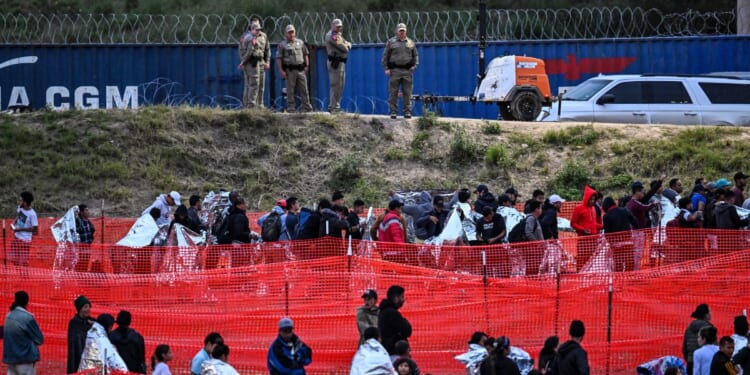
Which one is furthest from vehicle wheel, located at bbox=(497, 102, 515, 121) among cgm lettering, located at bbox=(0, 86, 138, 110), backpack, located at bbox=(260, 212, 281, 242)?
backpack, located at bbox=(260, 212, 281, 242)

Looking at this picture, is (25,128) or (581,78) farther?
(581,78)

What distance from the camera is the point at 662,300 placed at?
1428 centimetres

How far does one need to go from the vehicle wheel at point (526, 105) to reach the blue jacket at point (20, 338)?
15170 mm

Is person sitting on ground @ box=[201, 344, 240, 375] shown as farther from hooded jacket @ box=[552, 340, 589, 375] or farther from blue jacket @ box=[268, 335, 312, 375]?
hooded jacket @ box=[552, 340, 589, 375]

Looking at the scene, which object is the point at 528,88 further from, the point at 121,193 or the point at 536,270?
Result: the point at 536,270

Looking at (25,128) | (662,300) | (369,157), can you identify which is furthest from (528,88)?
(662,300)

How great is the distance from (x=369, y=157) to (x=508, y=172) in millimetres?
2653

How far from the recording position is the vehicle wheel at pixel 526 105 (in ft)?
86.4

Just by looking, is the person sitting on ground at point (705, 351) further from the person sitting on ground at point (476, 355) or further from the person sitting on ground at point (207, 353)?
the person sitting on ground at point (207, 353)

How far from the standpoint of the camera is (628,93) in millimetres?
25562

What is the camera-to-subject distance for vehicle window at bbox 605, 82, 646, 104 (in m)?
25.2

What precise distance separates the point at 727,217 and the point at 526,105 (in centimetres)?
1003

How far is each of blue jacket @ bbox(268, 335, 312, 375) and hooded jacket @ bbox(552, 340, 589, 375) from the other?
2.31 m

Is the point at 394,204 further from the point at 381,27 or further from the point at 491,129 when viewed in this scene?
the point at 381,27
